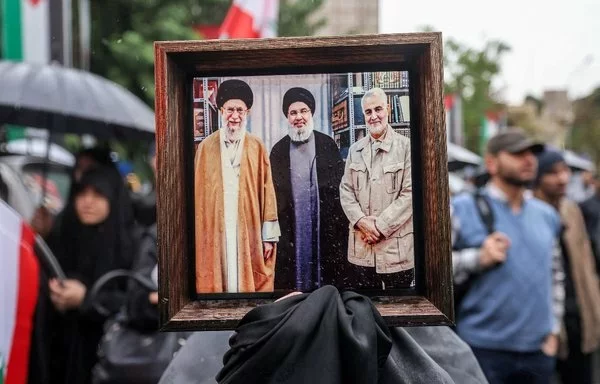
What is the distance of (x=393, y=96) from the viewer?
1216 mm

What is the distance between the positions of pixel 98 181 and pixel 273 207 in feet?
9.44

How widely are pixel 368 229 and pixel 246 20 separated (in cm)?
333

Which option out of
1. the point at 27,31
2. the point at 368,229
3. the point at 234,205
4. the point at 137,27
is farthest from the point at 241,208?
the point at 137,27

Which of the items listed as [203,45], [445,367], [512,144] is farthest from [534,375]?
[203,45]

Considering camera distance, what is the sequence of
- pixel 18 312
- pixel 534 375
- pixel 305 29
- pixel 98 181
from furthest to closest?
1. pixel 305 29
2. pixel 98 181
3. pixel 534 375
4. pixel 18 312

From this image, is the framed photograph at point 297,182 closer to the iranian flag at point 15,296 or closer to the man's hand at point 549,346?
the iranian flag at point 15,296

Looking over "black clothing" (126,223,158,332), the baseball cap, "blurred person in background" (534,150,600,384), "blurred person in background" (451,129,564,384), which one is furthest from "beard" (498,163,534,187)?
"black clothing" (126,223,158,332)

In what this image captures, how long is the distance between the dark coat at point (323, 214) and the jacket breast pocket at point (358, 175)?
0.07ft

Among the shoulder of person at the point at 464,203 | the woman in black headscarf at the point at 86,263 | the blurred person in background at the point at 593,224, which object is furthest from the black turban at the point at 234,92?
the blurred person in background at the point at 593,224

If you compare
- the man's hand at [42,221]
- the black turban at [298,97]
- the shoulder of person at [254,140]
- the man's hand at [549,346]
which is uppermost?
the black turban at [298,97]

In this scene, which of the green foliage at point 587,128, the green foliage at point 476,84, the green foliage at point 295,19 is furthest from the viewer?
the green foliage at point 587,128

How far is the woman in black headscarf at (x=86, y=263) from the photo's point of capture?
3.42m

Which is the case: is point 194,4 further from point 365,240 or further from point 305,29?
point 365,240

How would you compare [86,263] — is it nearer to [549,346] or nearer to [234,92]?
[549,346]
